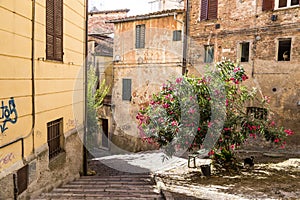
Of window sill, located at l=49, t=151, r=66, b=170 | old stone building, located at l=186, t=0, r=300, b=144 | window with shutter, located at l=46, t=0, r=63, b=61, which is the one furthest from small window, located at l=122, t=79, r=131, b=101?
window with shutter, located at l=46, t=0, r=63, b=61

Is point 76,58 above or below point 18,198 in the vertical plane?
above

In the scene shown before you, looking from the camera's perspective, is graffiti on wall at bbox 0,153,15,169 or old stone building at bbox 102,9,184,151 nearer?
graffiti on wall at bbox 0,153,15,169

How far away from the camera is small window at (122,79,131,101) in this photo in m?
16.1

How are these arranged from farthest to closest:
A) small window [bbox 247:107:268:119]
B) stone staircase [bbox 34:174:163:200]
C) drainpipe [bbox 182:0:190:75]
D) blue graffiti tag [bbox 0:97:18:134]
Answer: drainpipe [bbox 182:0:190:75] → small window [bbox 247:107:268:119] → stone staircase [bbox 34:174:163:200] → blue graffiti tag [bbox 0:97:18:134]

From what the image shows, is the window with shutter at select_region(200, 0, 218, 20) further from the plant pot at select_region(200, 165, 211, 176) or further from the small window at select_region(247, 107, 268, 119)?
the plant pot at select_region(200, 165, 211, 176)

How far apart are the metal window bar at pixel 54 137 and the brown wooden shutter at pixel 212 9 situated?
9.37m

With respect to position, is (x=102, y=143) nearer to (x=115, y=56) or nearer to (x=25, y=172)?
(x=115, y=56)

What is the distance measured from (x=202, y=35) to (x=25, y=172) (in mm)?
10674

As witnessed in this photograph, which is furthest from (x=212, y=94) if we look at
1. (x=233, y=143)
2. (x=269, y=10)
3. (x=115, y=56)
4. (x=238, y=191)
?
(x=115, y=56)

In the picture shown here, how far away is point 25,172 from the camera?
4.44 metres

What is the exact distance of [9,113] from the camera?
3.89 meters

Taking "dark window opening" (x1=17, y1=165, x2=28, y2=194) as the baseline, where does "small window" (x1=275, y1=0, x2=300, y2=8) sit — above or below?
above

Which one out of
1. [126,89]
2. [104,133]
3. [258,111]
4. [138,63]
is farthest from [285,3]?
[104,133]

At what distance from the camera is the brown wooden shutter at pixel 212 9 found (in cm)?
1237
